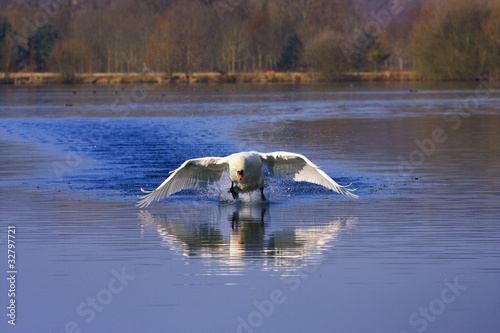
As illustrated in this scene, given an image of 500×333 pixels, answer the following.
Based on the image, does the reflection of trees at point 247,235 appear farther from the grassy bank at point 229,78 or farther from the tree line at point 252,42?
the grassy bank at point 229,78

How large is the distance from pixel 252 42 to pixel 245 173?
11113cm

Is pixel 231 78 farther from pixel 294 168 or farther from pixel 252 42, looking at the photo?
pixel 294 168

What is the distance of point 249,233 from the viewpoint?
11.9m

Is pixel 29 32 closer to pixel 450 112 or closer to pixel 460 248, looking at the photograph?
pixel 450 112

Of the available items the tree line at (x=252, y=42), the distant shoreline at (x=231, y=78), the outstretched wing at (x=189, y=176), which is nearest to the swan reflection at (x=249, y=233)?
the outstretched wing at (x=189, y=176)

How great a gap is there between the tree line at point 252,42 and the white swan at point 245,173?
59355 mm

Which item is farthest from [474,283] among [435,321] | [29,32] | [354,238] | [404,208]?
[29,32]

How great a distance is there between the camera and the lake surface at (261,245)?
804cm

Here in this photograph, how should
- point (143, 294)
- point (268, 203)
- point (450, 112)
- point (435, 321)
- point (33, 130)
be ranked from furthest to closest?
1. point (450, 112)
2. point (33, 130)
3. point (268, 203)
4. point (143, 294)
5. point (435, 321)

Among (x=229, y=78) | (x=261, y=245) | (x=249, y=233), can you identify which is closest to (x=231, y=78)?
(x=229, y=78)

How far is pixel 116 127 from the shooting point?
114 ft

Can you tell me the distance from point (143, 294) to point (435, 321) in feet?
9.19

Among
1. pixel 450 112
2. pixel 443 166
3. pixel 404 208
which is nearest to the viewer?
pixel 404 208

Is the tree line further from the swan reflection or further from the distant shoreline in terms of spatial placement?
the swan reflection
